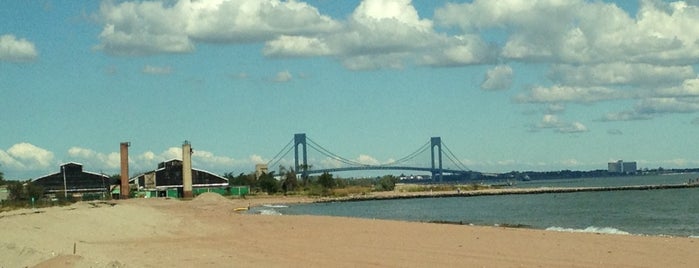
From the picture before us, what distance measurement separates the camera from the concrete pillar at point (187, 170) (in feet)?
337

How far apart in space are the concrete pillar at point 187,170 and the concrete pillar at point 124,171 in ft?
33.6

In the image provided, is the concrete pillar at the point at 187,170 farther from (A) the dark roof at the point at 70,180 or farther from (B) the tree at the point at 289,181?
(B) the tree at the point at 289,181

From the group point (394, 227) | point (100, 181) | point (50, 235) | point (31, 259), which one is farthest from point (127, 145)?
point (31, 259)

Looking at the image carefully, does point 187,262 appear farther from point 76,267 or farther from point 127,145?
point 127,145

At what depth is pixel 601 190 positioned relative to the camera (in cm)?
14038

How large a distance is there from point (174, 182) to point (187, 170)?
8.82 meters

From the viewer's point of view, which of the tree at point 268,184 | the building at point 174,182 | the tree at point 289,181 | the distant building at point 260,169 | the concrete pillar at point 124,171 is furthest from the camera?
the distant building at point 260,169

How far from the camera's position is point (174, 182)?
11181 centimetres

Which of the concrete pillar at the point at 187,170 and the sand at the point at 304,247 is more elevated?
the concrete pillar at the point at 187,170

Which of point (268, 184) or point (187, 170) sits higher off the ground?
point (187, 170)

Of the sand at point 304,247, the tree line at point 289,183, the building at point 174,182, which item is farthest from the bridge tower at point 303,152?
the sand at point 304,247

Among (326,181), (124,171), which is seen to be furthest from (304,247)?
(326,181)

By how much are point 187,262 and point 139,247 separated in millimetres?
5270

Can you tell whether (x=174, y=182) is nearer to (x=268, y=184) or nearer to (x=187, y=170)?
(x=187, y=170)
